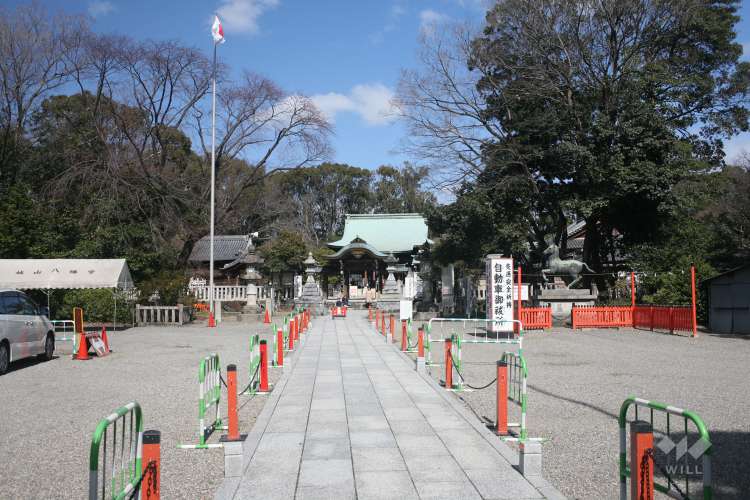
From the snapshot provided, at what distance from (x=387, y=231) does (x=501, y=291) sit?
27.6 meters

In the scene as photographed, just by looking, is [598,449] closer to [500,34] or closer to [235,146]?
[500,34]

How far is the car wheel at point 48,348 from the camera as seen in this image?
46.0 feet

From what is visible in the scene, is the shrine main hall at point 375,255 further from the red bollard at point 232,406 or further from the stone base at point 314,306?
the red bollard at point 232,406

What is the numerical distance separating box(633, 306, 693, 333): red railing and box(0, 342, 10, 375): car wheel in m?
18.8

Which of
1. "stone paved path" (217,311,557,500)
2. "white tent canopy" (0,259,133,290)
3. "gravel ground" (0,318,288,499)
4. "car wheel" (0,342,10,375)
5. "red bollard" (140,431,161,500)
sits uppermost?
"white tent canopy" (0,259,133,290)

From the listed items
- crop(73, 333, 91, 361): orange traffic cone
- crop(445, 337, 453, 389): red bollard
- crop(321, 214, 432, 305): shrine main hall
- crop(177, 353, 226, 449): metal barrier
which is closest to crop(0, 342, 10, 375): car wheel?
crop(73, 333, 91, 361): orange traffic cone

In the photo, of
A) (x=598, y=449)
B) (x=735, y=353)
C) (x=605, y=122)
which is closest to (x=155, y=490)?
(x=598, y=449)

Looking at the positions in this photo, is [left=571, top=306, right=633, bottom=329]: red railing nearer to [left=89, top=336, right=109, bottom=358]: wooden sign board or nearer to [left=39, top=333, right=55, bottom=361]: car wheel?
[left=89, top=336, right=109, bottom=358]: wooden sign board

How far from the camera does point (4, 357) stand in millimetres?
11961

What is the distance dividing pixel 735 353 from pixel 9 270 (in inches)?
897

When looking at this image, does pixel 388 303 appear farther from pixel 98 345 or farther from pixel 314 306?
pixel 98 345

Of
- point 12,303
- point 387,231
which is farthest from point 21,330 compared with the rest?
point 387,231

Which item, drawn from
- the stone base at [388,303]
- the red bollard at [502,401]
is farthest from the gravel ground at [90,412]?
the stone base at [388,303]

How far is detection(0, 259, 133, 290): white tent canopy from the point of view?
Answer: 2142 cm
